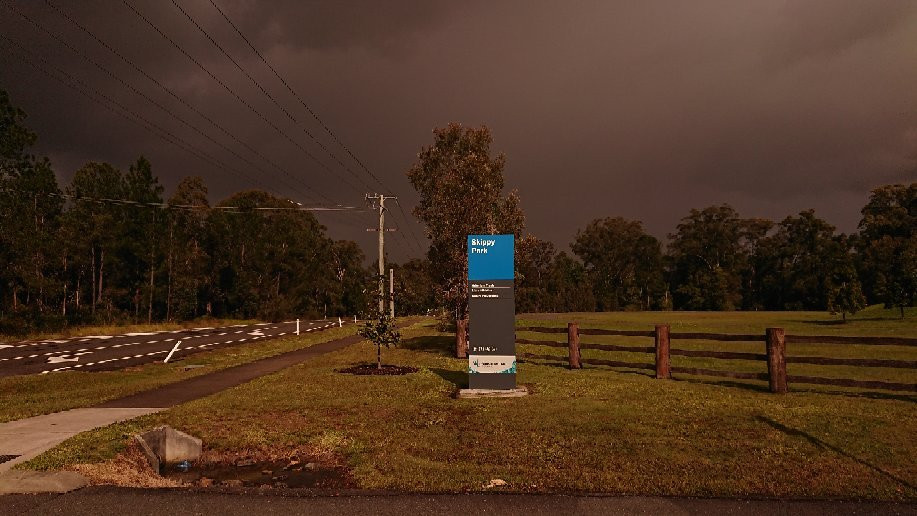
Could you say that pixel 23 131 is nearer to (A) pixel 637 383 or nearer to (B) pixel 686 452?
(A) pixel 637 383

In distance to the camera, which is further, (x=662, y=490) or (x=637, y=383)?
(x=637, y=383)

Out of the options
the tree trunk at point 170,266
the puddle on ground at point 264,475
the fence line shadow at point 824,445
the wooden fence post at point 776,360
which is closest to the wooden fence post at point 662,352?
the wooden fence post at point 776,360

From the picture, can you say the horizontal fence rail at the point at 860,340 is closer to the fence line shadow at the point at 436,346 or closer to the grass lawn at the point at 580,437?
the grass lawn at the point at 580,437

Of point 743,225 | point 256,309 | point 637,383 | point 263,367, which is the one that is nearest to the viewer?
point 637,383

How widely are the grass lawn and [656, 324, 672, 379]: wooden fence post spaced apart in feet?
3.99

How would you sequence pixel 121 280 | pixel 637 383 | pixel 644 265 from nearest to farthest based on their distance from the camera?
1. pixel 637 383
2. pixel 121 280
3. pixel 644 265

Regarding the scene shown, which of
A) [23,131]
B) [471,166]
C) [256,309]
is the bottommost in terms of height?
[256,309]

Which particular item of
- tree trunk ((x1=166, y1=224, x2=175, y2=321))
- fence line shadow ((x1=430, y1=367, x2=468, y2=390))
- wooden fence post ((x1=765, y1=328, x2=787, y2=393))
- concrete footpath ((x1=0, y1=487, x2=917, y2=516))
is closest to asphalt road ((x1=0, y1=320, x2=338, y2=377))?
fence line shadow ((x1=430, y1=367, x2=468, y2=390))

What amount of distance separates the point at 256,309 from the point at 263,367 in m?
69.6

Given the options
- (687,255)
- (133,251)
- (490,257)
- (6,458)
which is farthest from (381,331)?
(687,255)

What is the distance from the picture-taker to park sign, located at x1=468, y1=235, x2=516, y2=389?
13.3 metres

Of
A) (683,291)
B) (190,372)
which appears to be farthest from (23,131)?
(683,291)

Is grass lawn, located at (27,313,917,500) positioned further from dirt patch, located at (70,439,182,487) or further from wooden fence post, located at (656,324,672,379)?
wooden fence post, located at (656,324,672,379)

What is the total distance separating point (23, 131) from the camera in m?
40.9
